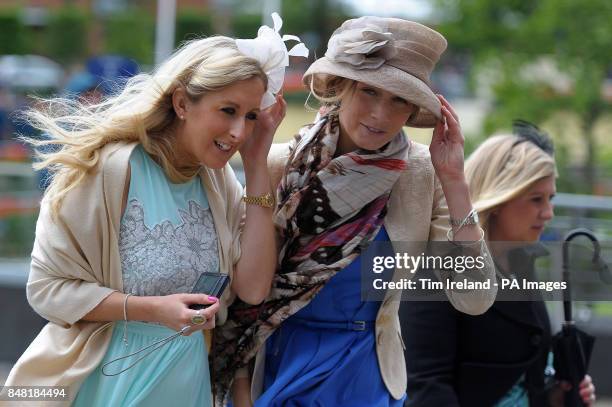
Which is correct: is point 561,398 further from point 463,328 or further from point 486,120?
point 486,120

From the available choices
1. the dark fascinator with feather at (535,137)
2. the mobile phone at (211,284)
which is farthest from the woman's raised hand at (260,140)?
the dark fascinator with feather at (535,137)

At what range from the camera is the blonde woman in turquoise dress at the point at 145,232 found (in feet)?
9.40

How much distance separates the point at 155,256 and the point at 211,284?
18 centimetres

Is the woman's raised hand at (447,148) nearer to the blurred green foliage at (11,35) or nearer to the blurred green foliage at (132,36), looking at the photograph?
the blurred green foliage at (132,36)

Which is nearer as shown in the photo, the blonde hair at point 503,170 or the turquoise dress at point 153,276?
the turquoise dress at point 153,276

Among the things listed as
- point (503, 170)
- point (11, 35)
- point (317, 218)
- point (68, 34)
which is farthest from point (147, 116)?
point (68, 34)

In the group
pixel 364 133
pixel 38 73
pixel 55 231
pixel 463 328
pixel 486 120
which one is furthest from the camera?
pixel 38 73

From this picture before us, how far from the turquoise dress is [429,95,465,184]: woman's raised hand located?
74 cm

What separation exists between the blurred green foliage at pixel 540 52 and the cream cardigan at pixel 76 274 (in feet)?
30.0

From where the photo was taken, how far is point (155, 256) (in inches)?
115

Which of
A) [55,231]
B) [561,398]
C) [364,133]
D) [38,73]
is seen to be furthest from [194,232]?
[38,73]

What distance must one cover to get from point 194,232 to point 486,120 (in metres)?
10.1

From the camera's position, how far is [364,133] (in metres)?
3.14

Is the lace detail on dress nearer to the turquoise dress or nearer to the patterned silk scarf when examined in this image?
the turquoise dress
